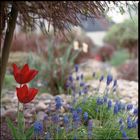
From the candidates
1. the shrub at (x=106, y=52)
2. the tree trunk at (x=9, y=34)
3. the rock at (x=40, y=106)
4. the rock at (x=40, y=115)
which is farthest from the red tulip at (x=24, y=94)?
the shrub at (x=106, y=52)

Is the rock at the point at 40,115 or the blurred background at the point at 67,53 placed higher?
the blurred background at the point at 67,53

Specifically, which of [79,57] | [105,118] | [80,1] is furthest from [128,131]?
[79,57]

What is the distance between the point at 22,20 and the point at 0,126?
Result: 36.7 inches

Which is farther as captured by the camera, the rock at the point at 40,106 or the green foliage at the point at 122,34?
the green foliage at the point at 122,34

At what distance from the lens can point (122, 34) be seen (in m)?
15.6

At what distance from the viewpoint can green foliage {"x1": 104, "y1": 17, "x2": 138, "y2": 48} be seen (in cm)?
1490

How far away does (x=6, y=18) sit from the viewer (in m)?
3.26

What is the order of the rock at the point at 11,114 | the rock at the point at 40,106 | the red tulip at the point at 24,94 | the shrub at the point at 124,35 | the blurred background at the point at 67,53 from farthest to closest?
the shrub at the point at 124,35 → the blurred background at the point at 67,53 → the rock at the point at 40,106 → the rock at the point at 11,114 → the red tulip at the point at 24,94

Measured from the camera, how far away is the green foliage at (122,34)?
1490cm

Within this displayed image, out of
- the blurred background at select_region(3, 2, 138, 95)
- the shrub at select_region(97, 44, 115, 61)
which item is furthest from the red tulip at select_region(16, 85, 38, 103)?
the shrub at select_region(97, 44, 115, 61)

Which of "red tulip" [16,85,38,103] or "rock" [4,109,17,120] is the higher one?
"red tulip" [16,85,38,103]

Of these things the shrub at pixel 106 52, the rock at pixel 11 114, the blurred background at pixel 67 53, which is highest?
the shrub at pixel 106 52

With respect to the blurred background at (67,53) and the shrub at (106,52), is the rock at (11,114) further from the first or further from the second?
the shrub at (106,52)

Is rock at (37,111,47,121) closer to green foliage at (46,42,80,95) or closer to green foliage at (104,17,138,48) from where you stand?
green foliage at (46,42,80,95)
